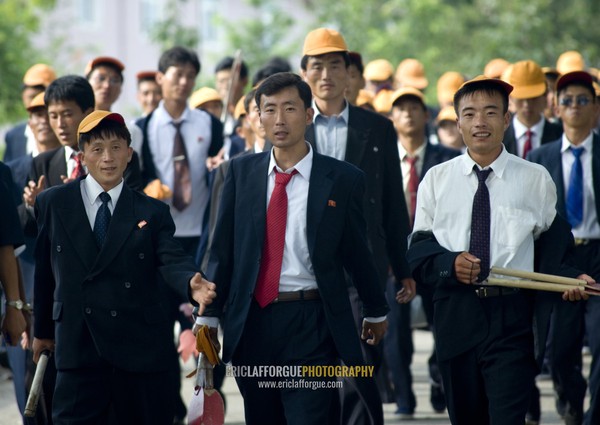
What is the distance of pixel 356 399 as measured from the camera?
8422 mm

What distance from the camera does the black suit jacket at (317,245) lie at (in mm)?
7480

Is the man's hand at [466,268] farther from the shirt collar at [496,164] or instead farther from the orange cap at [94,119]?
the orange cap at [94,119]

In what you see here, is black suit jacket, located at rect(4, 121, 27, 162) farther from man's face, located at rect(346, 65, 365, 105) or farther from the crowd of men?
the crowd of men

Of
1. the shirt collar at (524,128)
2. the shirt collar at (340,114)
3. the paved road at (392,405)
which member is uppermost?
the shirt collar at (340,114)

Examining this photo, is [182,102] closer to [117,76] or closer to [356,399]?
[117,76]

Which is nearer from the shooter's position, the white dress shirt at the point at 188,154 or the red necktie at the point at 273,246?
the red necktie at the point at 273,246

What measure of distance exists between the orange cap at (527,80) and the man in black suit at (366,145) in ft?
8.99

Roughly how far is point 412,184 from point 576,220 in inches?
81.8

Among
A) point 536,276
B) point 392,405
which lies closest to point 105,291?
point 536,276

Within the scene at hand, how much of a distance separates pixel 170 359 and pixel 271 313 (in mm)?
824

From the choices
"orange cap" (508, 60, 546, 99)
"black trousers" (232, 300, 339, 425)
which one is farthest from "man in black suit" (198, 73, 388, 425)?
"orange cap" (508, 60, 546, 99)

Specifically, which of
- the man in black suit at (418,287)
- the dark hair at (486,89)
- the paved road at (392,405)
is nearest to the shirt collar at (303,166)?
the dark hair at (486,89)

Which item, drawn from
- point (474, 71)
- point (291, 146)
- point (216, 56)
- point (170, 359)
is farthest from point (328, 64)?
point (216, 56)

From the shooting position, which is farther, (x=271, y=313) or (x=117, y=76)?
(x=117, y=76)
